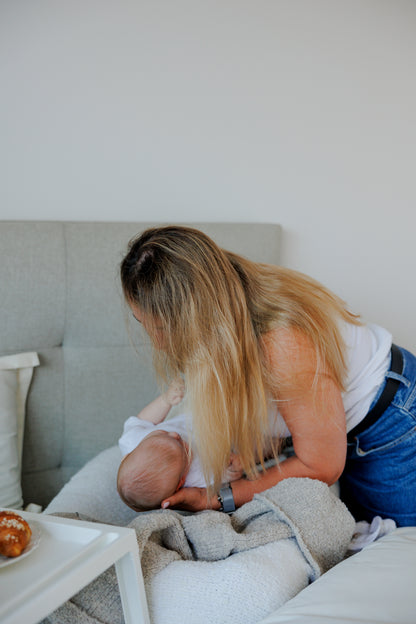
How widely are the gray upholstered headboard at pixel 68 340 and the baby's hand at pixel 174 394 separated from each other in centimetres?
23

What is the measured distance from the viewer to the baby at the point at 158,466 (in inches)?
50.6

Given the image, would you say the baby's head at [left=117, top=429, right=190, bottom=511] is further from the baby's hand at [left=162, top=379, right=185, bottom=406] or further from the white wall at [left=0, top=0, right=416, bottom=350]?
the white wall at [left=0, top=0, right=416, bottom=350]

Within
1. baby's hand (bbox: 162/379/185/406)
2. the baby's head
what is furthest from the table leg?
baby's hand (bbox: 162/379/185/406)

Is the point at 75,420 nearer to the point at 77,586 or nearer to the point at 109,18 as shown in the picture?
the point at 77,586

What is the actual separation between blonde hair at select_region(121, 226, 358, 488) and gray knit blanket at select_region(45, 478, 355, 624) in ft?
0.54

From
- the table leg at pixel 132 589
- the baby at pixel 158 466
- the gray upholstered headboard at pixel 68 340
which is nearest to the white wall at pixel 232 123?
the gray upholstered headboard at pixel 68 340

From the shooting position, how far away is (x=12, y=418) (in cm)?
161

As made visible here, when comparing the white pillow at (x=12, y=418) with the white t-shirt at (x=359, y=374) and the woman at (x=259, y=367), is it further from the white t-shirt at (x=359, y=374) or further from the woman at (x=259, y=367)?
the white t-shirt at (x=359, y=374)

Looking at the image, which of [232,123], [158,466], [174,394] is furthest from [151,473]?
[232,123]

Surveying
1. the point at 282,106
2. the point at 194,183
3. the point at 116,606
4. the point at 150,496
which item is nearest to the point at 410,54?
the point at 282,106

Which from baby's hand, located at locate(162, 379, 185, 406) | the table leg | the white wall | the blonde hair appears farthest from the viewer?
the white wall

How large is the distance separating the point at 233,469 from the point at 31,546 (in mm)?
609

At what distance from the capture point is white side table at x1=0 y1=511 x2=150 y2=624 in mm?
756

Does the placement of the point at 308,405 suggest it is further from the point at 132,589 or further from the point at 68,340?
the point at 68,340
